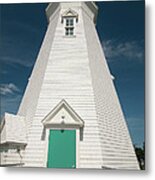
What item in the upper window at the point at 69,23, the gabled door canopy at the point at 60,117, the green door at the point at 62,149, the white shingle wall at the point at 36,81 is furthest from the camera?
the upper window at the point at 69,23

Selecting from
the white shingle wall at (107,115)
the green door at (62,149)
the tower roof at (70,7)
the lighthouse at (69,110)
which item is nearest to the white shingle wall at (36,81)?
the lighthouse at (69,110)

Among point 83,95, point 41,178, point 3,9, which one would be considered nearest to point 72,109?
point 83,95

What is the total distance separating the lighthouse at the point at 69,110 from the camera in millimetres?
3600

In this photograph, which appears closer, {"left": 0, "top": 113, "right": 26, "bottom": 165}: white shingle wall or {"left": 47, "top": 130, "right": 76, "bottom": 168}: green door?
{"left": 47, "top": 130, "right": 76, "bottom": 168}: green door

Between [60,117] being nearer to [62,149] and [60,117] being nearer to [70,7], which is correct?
[62,149]

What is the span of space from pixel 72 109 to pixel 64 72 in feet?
1.39

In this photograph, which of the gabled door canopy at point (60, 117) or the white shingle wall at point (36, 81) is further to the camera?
the white shingle wall at point (36, 81)

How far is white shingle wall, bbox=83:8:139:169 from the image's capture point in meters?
3.59

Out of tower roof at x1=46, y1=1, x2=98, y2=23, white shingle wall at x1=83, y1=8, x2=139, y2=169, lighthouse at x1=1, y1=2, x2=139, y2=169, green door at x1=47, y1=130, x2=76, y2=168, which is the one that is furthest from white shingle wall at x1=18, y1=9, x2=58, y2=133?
white shingle wall at x1=83, y1=8, x2=139, y2=169

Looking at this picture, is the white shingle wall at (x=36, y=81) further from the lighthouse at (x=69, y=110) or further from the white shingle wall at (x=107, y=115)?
the white shingle wall at (x=107, y=115)

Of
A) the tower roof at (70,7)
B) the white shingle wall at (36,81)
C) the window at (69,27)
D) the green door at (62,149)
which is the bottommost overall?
the green door at (62,149)

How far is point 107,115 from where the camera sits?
3.86 meters

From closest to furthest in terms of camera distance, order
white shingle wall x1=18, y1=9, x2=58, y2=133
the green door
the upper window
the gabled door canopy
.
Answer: the green door
the gabled door canopy
white shingle wall x1=18, y1=9, x2=58, y2=133
the upper window

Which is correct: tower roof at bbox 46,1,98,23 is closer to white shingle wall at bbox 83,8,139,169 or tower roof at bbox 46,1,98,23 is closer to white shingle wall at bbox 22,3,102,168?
white shingle wall at bbox 22,3,102,168
